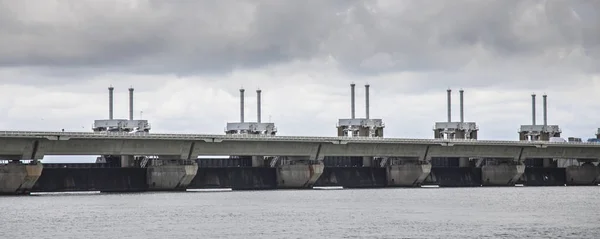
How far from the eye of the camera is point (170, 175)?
133625 mm

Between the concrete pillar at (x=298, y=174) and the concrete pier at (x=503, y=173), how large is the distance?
3478cm

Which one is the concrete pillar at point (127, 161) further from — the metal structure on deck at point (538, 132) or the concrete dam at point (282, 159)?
the metal structure on deck at point (538, 132)

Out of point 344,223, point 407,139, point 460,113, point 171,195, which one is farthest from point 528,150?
point 344,223

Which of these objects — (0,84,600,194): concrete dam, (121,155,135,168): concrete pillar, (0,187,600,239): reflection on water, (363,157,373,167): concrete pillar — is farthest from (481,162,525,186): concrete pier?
(121,155,135,168): concrete pillar

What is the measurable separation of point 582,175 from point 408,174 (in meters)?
38.7

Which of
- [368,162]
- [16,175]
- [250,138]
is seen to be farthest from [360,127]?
[16,175]

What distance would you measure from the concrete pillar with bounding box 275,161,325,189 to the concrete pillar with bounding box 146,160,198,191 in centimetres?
1635

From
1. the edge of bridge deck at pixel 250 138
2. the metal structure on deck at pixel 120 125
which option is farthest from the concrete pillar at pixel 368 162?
the metal structure on deck at pixel 120 125

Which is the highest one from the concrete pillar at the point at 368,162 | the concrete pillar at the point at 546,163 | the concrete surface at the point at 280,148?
the concrete surface at the point at 280,148

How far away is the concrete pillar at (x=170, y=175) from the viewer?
133 metres

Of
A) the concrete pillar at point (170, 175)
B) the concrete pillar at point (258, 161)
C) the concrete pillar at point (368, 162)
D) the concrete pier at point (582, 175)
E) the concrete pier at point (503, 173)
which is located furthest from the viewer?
the concrete pier at point (582, 175)

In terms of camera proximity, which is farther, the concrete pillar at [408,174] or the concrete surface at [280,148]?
the concrete pillar at [408,174]

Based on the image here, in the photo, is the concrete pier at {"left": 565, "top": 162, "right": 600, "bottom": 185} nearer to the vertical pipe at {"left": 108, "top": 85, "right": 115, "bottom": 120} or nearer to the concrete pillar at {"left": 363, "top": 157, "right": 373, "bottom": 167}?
the concrete pillar at {"left": 363, "top": 157, "right": 373, "bottom": 167}

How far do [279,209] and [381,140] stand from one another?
5788 centimetres
